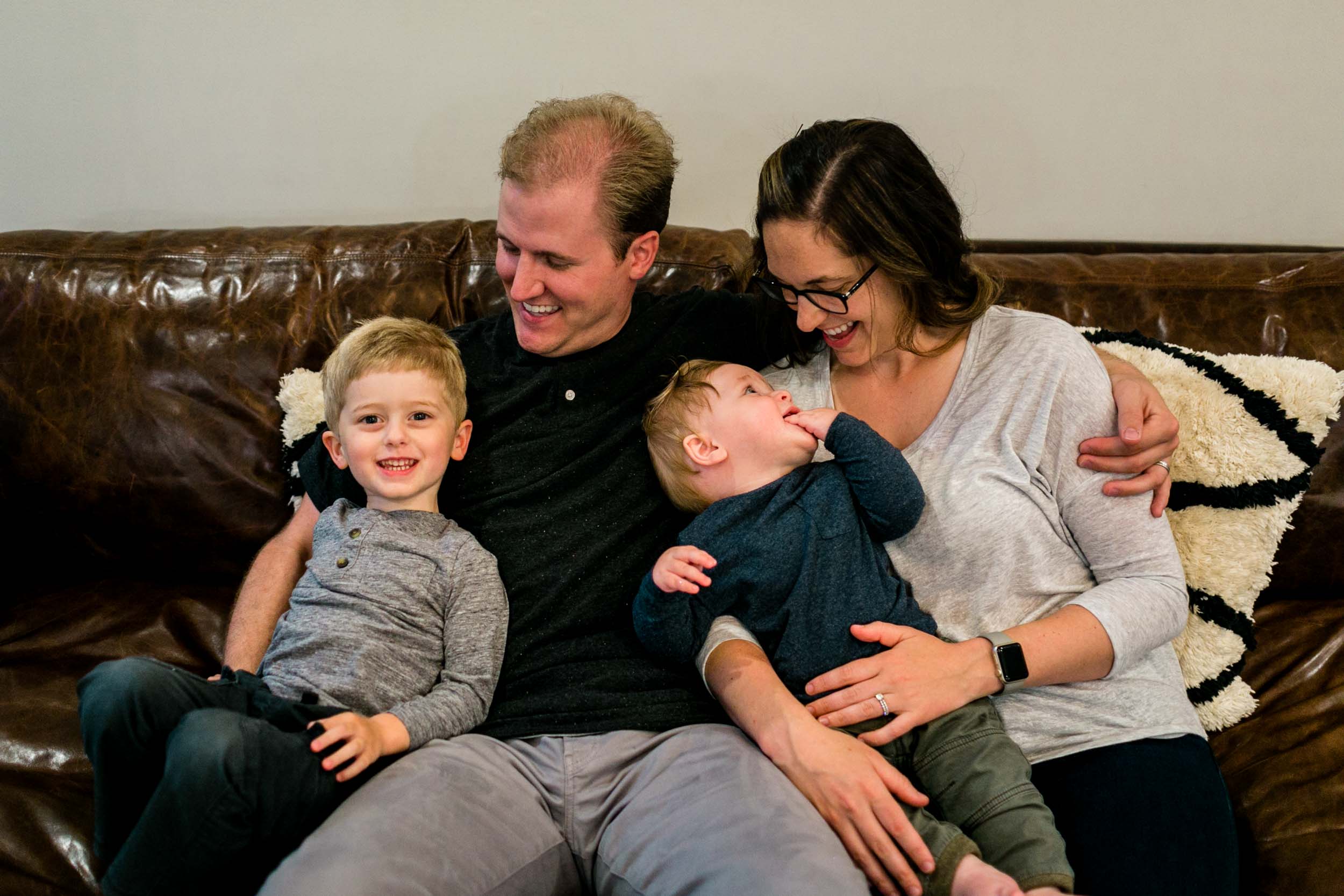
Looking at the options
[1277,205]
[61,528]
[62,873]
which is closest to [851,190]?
[1277,205]

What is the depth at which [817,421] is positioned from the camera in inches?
67.6

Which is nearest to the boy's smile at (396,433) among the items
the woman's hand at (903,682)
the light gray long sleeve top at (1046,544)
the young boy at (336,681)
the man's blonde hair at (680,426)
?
the young boy at (336,681)

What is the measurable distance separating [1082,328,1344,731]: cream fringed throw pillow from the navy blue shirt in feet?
1.95

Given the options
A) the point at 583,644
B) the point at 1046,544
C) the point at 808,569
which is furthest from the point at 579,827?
the point at 1046,544

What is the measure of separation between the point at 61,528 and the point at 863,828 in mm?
1869

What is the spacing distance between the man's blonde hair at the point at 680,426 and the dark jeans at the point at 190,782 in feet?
2.32

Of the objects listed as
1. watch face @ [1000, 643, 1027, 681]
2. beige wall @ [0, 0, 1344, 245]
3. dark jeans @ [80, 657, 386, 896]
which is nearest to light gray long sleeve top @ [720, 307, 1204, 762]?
watch face @ [1000, 643, 1027, 681]

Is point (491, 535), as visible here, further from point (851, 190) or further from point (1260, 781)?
point (1260, 781)

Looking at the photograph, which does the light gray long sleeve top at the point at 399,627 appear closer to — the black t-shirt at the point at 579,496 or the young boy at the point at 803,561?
the black t-shirt at the point at 579,496

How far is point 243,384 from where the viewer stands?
2.24m

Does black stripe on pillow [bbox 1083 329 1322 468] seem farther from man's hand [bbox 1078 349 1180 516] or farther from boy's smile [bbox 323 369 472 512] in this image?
boy's smile [bbox 323 369 472 512]

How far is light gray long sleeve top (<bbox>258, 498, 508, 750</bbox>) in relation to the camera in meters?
1.63

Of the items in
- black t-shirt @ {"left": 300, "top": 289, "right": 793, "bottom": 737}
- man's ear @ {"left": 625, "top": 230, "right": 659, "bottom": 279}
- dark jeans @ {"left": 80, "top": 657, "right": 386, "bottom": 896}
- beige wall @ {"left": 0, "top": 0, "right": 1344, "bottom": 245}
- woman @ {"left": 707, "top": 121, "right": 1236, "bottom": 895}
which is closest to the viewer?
dark jeans @ {"left": 80, "top": 657, "right": 386, "bottom": 896}

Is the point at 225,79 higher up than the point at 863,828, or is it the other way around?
the point at 225,79
